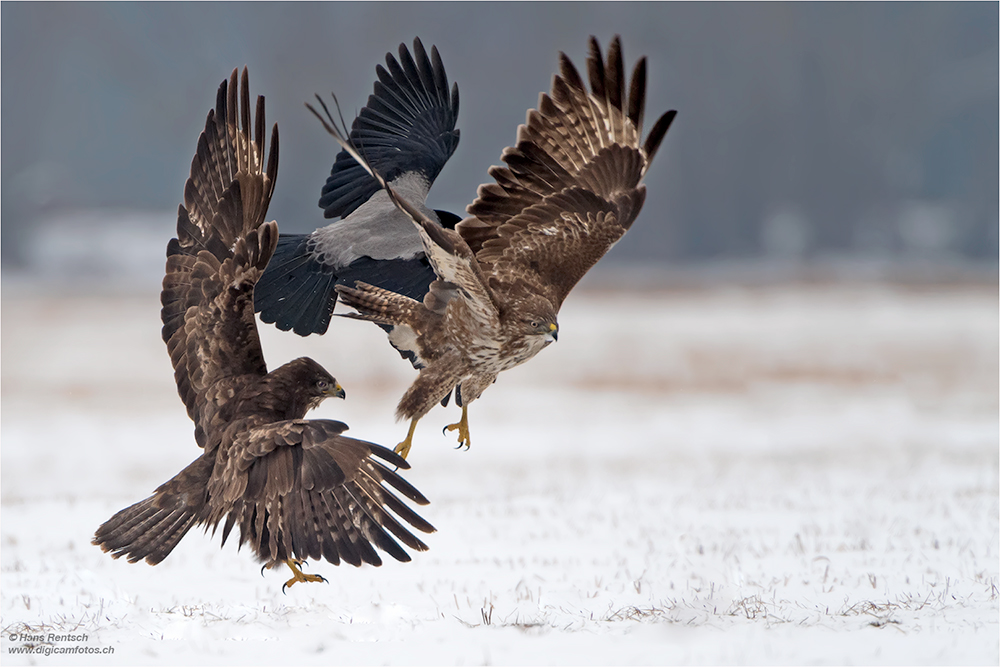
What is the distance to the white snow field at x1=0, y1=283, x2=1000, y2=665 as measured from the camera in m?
5.99

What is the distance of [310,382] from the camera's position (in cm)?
525

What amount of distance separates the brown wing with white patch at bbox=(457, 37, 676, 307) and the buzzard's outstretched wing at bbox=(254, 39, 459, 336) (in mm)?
413

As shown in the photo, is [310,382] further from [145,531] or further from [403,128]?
[403,128]

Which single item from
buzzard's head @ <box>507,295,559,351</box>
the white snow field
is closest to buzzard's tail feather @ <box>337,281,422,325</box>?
buzzard's head @ <box>507,295,559,351</box>

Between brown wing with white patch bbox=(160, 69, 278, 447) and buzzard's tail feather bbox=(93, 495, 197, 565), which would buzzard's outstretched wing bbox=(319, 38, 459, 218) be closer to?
brown wing with white patch bbox=(160, 69, 278, 447)

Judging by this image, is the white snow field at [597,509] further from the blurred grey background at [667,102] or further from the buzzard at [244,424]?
the blurred grey background at [667,102]

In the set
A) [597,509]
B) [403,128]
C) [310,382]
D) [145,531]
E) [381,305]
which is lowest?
[597,509]

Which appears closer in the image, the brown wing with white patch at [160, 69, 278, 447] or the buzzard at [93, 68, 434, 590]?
the buzzard at [93, 68, 434, 590]

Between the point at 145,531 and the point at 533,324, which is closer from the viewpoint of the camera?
the point at 533,324

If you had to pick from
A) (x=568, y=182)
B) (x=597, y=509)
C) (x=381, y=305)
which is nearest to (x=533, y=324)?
(x=381, y=305)

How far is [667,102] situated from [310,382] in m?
68.0

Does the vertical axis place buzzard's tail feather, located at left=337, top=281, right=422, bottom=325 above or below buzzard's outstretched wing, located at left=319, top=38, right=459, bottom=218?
below

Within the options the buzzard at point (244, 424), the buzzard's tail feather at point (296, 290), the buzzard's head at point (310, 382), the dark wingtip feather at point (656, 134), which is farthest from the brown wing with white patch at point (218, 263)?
the dark wingtip feather at point (656, 134)

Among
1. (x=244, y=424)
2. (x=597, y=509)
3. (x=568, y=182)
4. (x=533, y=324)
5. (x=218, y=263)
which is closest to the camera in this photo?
(x=533, y=324)
